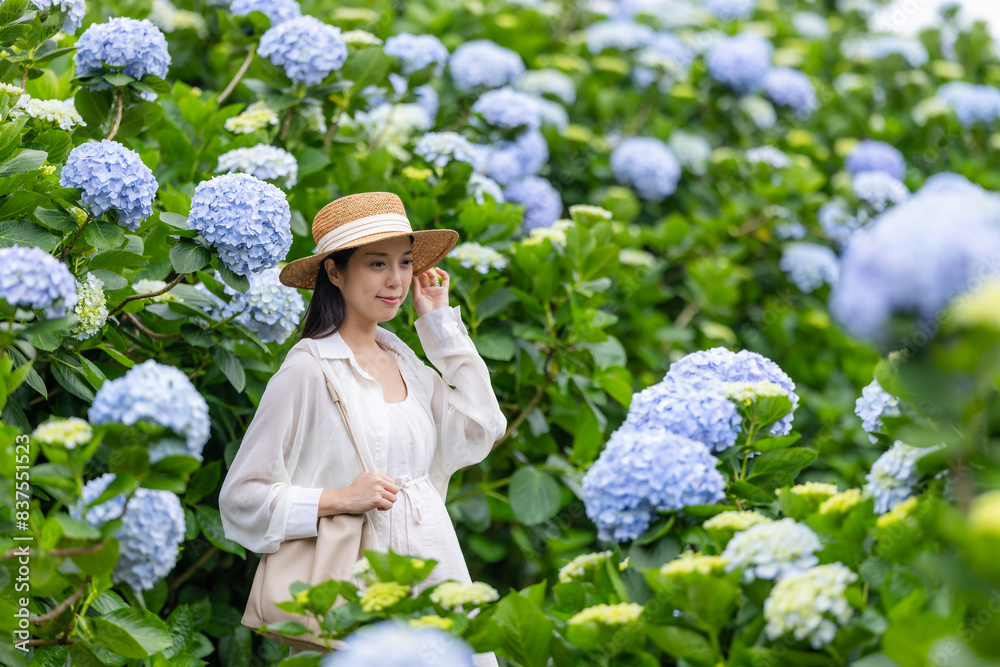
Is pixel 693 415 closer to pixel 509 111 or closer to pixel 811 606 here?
pixel 811 606

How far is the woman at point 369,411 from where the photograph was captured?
91.0 inches

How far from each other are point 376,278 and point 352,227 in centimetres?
15

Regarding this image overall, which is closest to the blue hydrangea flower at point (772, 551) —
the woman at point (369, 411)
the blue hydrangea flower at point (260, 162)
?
the woman at point (369, 411)

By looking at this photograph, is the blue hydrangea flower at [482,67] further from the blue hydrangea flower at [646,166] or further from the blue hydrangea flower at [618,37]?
the blue hydrangea flower at [618,37]

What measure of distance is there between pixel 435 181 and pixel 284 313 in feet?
3.80

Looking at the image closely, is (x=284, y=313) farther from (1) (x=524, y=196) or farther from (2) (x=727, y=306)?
(2) (x=727, y=306)

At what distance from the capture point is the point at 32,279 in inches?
71.3

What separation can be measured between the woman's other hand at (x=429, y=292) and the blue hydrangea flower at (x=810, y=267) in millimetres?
2911

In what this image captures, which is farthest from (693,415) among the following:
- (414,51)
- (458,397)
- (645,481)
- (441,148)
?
(414,51)

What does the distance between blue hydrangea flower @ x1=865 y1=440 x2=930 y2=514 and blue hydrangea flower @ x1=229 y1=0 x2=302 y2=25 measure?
2.71 metres

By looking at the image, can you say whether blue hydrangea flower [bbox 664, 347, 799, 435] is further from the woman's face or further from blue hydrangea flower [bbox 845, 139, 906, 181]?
blue hydrangea flower [bbox 845, 139, 906, 181]

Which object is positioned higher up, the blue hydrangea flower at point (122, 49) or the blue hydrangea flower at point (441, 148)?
the blue hydrangea flower at point (122, 49)

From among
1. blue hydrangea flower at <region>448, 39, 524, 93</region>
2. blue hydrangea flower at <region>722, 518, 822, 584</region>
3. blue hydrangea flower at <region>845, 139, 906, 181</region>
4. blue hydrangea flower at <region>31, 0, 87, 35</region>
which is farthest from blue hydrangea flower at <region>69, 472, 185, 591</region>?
blue hydrangea flower at <region>845, 139, 906, 181</region>

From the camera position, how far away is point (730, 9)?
22.4 feet
